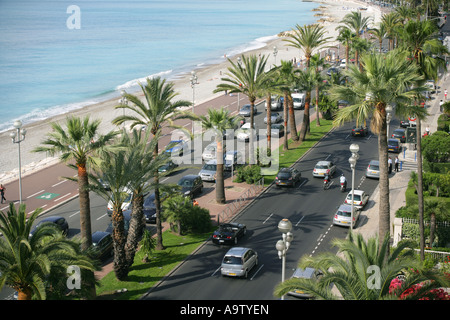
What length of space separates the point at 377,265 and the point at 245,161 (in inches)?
1277

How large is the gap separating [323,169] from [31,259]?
31485mm

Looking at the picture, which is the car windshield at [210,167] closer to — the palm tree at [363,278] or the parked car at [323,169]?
the parked car at [323,169]

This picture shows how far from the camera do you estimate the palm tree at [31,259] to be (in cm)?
2352

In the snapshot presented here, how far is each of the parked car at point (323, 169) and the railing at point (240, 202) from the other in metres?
5.11

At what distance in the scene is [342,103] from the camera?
74.8 m

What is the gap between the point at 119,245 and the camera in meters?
32.0

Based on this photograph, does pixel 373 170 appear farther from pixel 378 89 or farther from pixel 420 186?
pixel 378 89

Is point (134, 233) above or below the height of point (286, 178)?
above

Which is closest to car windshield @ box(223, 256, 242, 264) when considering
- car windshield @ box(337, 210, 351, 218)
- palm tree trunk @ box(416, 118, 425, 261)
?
palm tree trunk @ box(416, 118, 425, 261)

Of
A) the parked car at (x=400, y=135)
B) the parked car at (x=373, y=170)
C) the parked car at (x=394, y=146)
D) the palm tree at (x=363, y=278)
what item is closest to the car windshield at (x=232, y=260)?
the palm tree at (x=363, y=278)

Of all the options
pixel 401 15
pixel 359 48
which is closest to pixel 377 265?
pixel 359 48

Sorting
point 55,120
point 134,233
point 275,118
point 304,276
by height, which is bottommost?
point 304,276

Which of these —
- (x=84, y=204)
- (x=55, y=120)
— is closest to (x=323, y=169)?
(x=84, y=204)
